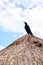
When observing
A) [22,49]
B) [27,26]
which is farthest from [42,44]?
[27,26]

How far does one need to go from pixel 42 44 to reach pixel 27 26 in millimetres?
8294

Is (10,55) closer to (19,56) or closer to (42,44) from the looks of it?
(19,56)

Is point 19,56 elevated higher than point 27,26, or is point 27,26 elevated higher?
point 27,26

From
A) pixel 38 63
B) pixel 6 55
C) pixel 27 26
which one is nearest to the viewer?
pixel 38 63

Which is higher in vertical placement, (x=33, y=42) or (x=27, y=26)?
(x=27, y=26)

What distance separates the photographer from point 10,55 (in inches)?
874

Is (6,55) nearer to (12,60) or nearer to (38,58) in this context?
(12,60)

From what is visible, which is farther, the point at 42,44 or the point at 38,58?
Answer: the point at 42,44

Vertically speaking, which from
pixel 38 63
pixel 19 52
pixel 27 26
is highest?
pixel 27 26

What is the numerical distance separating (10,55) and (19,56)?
87cm

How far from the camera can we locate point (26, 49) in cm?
2262

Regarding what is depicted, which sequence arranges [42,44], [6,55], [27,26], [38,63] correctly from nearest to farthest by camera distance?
[38,63] → [6,55] → [42,44] → [27,26]

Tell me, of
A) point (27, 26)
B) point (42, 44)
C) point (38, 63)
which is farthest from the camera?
point (27, 26)

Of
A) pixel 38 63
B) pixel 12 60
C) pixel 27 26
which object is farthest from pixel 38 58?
pixel 27 26
